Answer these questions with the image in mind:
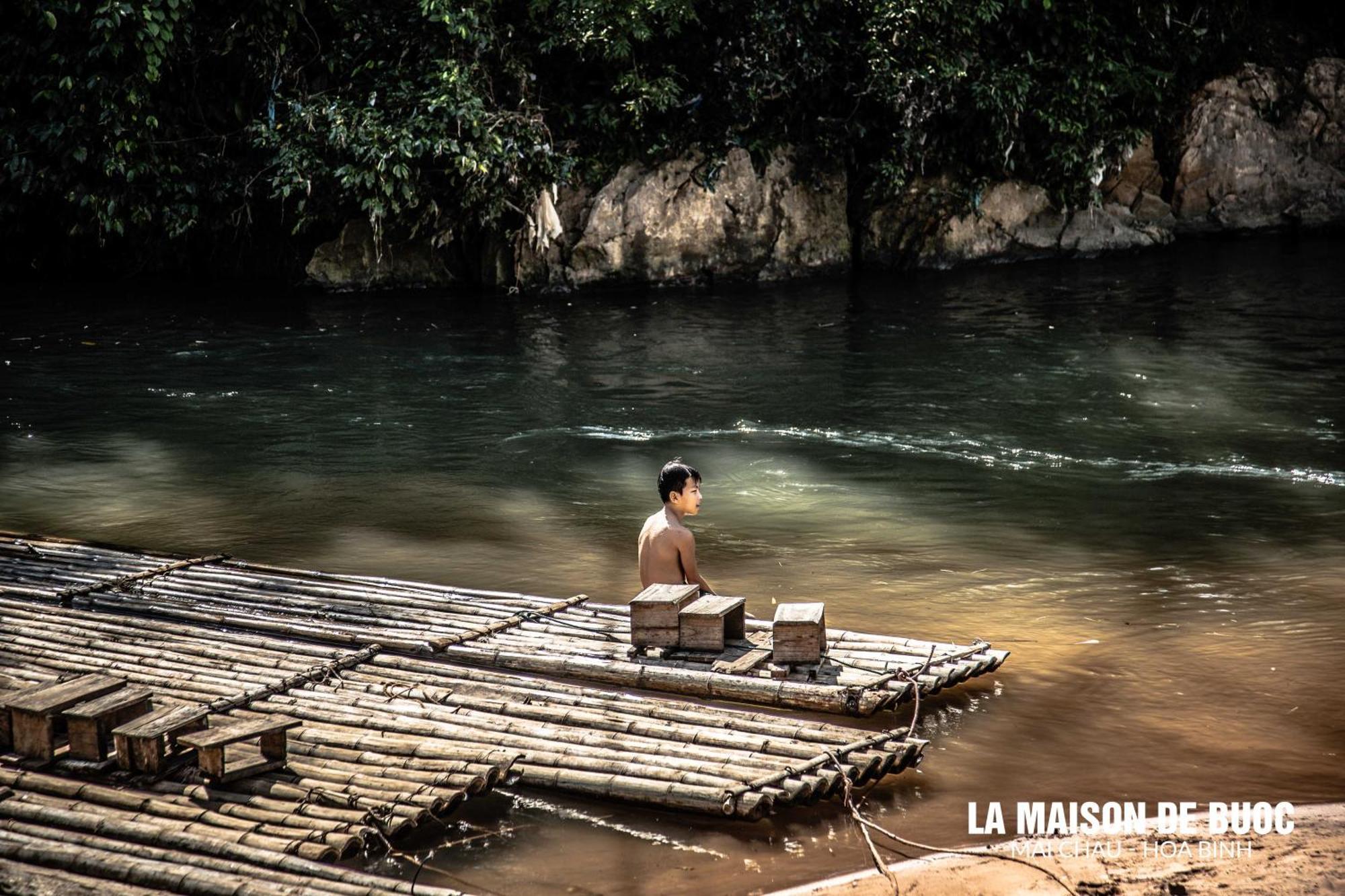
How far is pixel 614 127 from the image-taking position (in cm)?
1914

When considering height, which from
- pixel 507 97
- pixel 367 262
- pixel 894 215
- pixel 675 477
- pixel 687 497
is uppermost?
pixel 507 97

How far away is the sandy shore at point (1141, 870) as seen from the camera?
3994 mm

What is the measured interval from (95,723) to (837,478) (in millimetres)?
6764

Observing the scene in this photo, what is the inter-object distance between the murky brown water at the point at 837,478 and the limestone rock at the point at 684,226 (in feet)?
2.93

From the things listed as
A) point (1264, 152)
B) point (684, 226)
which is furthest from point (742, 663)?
point (1264, 152)

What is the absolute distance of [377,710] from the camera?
16.6ft

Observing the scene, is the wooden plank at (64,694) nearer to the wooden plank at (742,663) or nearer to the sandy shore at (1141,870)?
the wooden plank at (742,663)

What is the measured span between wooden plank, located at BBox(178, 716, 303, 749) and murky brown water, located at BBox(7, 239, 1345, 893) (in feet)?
2.49

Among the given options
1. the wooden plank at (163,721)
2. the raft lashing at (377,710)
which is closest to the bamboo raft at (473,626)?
the raft lashing at (377,710)

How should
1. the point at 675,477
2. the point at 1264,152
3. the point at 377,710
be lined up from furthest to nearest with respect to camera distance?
the point at 1264,152 → the point at 675,477 → the point at 377,710

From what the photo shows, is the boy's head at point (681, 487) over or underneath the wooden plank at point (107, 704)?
over

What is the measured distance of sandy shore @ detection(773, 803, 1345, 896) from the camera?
3994 mm

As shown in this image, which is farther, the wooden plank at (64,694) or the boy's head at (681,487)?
the boy's head at (681,487)

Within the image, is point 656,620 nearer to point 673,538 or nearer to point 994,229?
point 673,538
